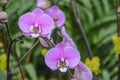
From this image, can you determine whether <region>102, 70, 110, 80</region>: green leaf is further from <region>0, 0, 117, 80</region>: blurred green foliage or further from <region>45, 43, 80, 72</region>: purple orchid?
<region>45, 43, 80, 72</region>: purple orchid

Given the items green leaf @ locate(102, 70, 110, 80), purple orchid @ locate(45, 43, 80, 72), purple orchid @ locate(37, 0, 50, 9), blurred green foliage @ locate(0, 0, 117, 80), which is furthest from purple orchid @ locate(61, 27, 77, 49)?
blurred green foliage @ locate(0, 0, 117, 80)

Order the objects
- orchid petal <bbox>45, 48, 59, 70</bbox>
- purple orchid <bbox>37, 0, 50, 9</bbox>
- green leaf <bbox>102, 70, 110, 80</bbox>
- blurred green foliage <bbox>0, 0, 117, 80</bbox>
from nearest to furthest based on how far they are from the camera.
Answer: orchid petal <bbox>45, 48, 59, 70</bbox>
purple orchid <bbox>37, 0, 50, 9</bbox>
green leaf <bbox>102, 70, 110, 80</bbox>
blurred green foliage <bbox>0, 0, 117, 80</bbox>

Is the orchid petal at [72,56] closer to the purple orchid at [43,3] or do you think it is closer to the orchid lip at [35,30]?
the orchid lip at [35,30]

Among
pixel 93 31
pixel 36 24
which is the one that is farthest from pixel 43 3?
pixel 93 31

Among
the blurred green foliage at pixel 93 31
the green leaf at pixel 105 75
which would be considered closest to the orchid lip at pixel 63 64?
the green leaf at pixel 105 75

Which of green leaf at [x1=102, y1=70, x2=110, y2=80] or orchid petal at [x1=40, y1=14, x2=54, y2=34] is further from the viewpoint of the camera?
green leaf at [x1=102, y1=70, x2=110, y2=80]

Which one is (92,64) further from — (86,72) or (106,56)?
(106,56)

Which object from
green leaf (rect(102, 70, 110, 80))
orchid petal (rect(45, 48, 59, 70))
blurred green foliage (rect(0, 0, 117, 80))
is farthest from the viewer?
blurred green foliage (rect(0, 0, 117, 80))
